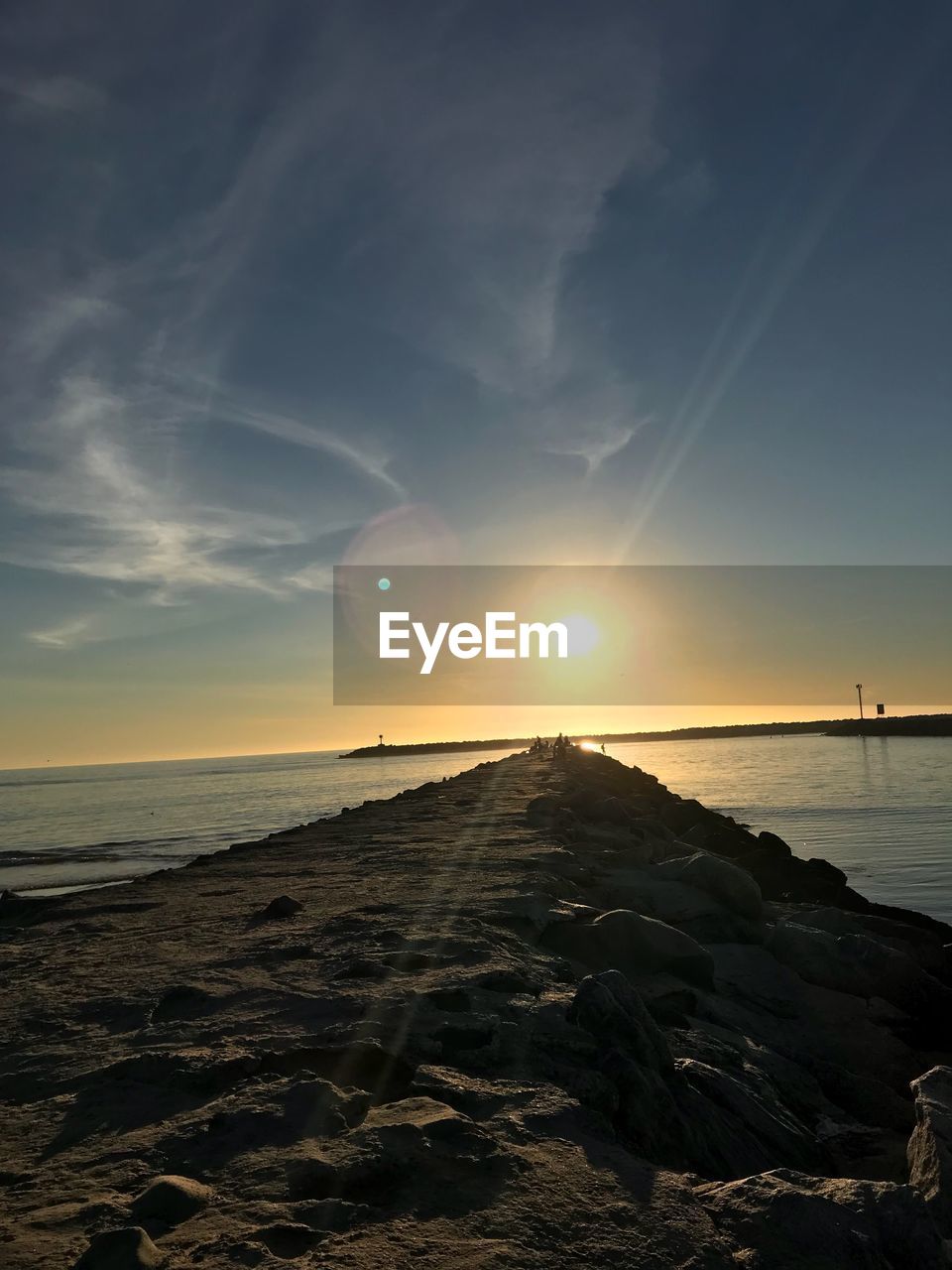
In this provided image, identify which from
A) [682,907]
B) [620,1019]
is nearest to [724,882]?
[682,907]

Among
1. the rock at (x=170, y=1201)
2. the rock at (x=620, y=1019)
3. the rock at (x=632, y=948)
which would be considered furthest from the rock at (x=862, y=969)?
the rock at (x=170, y=1201)

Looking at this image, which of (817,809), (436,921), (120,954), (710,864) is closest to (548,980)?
(436,921)

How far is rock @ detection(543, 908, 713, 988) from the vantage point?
23.3 ft

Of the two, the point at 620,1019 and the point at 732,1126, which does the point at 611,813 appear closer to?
the point at 620,1019

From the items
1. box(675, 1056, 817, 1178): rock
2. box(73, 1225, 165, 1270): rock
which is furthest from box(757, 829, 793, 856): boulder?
box(73, 1225, 165, 1270): rock

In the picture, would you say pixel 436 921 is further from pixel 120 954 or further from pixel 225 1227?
pixel 225 1227

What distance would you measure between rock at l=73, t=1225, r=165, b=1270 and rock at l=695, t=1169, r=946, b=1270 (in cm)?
198

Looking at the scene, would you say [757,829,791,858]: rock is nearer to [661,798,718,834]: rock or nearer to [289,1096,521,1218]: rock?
[661,798,718,834]: rock

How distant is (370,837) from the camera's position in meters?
16.7

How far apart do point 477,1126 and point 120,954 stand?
4787 millimetres

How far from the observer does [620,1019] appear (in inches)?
191

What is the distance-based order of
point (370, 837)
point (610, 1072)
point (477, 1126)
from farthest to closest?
point (370, 837) < point (610, 1072) < point (477, 1126)

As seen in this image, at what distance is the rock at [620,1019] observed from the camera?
4695 mm

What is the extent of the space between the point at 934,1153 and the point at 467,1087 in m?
2.15
